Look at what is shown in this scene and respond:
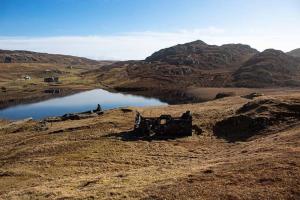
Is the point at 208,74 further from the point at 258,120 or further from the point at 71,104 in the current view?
the point at 258,120

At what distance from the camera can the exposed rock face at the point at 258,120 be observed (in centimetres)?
4416

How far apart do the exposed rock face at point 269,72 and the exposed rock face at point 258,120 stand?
261 ft

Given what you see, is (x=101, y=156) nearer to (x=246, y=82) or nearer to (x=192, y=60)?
(x=246, y=82)

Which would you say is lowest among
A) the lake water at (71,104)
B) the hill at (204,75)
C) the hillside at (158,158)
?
the lake water at (71,104)

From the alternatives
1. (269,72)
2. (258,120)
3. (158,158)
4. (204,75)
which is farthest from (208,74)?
(158,158)

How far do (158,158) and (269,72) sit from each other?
11161cm

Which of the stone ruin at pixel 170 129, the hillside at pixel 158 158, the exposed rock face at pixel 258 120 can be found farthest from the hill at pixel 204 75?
the stone ruin at pixel 170 129

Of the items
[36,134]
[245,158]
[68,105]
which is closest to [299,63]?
[68,105]

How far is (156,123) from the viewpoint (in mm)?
47750

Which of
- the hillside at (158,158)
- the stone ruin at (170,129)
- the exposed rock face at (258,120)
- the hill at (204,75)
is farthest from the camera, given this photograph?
the hill at (204,75)

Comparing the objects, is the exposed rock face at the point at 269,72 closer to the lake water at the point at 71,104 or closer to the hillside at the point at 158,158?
the lake water at the point at 71,104

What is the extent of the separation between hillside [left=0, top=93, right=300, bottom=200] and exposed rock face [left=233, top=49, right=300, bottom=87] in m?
74.7

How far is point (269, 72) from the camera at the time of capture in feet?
461

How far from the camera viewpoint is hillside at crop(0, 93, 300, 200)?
24.4 metres
